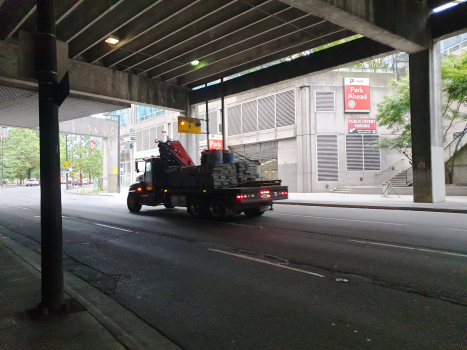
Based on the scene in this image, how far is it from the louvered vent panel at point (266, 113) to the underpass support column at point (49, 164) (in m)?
29.3

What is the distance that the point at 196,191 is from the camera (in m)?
14.2

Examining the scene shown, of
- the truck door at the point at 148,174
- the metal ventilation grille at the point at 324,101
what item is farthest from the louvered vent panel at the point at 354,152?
the truck door at the point at 148,174

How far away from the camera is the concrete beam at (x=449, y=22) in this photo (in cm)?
1628

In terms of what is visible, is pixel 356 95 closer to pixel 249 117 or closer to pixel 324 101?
pixel 324 101

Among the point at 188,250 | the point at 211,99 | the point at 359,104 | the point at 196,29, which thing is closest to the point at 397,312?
the point at 188,250

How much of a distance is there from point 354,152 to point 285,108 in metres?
7.10

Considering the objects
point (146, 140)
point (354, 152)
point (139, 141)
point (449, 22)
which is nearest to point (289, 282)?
point (449, 22)

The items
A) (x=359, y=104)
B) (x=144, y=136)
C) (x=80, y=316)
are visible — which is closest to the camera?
(x=80, y=316)

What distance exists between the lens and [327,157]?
3081cm

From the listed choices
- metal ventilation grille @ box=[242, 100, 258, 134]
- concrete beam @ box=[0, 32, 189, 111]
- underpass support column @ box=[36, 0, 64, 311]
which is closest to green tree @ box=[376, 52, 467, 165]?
metal ventilation grille @ box=[242, 100, 258, 134]

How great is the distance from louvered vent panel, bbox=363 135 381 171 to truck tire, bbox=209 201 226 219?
70.5ft

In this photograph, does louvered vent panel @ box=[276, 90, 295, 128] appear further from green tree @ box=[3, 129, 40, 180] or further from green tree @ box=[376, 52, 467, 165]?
green tree @ box=[3, 129, 40, 180]

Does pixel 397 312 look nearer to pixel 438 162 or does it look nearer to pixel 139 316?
pixel 139 316

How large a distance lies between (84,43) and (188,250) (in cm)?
1353
